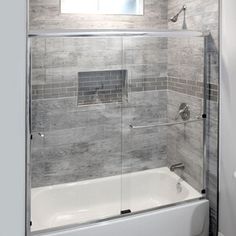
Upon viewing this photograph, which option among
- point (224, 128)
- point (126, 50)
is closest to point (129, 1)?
point (126, 50)

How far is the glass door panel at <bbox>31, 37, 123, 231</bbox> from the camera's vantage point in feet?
6.67

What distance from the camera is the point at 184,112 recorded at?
7.62 ft

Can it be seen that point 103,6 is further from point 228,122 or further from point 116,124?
point 228,122

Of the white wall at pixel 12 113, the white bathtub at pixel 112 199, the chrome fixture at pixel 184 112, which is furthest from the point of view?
the chrome fixture at pixel 184 112

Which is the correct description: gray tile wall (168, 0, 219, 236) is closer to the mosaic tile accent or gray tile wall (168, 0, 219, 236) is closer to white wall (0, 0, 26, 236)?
the mosaic tile accent

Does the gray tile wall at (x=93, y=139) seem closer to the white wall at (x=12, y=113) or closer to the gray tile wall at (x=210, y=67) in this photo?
the gray tile wall at (x=210, y=67)

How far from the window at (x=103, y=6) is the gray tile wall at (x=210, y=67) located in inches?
22.5

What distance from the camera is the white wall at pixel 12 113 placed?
0.21 meters

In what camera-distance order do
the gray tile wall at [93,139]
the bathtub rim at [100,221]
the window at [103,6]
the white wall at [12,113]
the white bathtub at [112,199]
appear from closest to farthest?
the white wall at [12,113], the bathtub rim at [100,221], the white bathtub at [112,199], the gray tile wall at [93,139], the window at [103,6]

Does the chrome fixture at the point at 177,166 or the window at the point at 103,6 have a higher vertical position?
the window at the point at 103,6

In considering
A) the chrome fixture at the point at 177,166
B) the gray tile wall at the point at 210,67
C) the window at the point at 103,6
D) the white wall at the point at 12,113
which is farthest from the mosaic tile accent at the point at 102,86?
the white wall at the point at 12,113

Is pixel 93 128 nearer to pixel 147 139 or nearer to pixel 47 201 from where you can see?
pixel 147 139

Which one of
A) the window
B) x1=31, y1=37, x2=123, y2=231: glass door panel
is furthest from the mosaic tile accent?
the window

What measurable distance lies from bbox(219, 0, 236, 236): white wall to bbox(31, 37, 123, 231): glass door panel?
73cm
